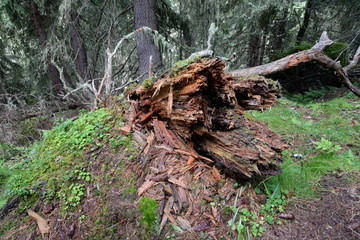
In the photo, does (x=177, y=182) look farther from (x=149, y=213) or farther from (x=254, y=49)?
(x=254, y=49)

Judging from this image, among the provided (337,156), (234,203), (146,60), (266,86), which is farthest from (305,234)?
(146,60)

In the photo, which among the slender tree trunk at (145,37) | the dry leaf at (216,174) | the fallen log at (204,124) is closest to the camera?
the fallen log at (204,124)

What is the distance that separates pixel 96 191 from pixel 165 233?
3.05 ft

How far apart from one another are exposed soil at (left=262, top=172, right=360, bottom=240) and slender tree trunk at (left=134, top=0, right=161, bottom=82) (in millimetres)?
4917

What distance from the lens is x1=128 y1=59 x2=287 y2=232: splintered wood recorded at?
1913 millimetres

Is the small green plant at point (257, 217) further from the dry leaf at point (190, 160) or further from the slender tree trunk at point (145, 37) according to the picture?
the slender tree trunk at point (145, 37)

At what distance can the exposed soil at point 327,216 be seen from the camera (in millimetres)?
1667

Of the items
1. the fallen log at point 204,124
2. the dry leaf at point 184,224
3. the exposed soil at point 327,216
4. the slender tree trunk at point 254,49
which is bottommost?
the exposed soil at point 327,216

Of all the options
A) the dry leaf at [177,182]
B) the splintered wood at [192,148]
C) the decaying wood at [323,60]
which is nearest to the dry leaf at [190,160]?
the splintered wood at [192,148]

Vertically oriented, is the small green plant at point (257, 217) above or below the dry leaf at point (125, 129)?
below

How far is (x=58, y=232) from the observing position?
5.79 ft

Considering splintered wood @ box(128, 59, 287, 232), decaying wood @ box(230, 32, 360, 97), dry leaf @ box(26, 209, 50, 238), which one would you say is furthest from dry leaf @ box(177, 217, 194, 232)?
decaying wood @ box(230, 32, 360, 97)

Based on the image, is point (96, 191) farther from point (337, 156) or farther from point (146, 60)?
point (146, 60)

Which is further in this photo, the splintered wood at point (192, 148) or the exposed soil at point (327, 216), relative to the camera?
the splintered wood at point (192, 148)
